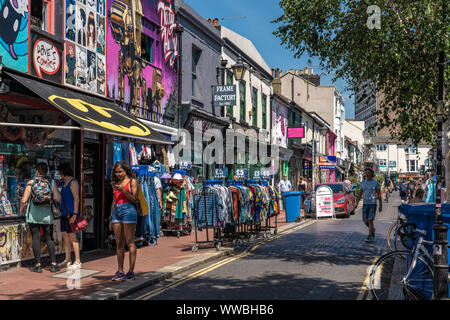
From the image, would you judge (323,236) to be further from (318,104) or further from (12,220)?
(318,104)

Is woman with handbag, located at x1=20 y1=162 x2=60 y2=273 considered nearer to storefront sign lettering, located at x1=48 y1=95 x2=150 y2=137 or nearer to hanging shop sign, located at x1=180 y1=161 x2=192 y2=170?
storefront sign lettering, located at x1=48 y1=95 x2=150 y2=137

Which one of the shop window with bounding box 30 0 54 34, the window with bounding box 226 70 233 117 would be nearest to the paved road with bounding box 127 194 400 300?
the shop window with bounding box 30 0 54 34

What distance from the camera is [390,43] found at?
9.30 meters

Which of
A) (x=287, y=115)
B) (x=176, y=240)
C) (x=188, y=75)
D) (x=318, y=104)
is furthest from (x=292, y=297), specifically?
(x=318, y=104)

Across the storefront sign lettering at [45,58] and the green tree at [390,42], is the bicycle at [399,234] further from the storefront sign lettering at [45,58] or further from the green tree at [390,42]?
the storefront sign lettering at [45,58]

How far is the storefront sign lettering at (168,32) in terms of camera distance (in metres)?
16.0

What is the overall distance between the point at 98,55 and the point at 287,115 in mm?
24656

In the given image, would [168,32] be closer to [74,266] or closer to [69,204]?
[69,204]

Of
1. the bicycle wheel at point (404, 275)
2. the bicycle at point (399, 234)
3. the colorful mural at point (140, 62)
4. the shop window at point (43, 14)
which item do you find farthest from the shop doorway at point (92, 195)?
the bicycle wheel at point (404, 275)

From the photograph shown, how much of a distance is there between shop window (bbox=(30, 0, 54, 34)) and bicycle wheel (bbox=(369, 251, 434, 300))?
26.3 feet

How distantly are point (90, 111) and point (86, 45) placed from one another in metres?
2.58

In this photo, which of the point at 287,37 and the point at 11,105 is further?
the point at 287,37

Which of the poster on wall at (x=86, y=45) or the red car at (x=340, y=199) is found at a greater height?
the poster on wall at (x=86, y=45)

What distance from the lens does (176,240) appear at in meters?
13.9
